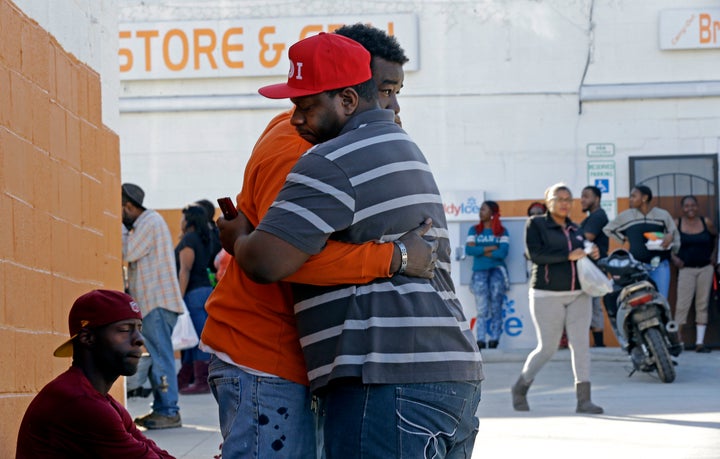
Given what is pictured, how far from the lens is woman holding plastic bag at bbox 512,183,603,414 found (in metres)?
9.77

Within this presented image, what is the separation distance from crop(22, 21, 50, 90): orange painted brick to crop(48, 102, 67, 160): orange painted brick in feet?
0.52

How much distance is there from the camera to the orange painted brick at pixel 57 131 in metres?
6.12

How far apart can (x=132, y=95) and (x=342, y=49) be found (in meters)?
13.7

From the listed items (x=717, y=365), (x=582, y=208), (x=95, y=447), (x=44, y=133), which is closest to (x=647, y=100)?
(x=582, y=208)

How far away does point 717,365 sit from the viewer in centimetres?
1369

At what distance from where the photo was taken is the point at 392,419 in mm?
3189

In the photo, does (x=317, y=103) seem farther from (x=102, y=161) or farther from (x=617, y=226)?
(x=617, y=226)

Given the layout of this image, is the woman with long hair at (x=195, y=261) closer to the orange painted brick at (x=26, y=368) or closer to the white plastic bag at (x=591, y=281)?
the white plastic bag at (x=591, y=281)

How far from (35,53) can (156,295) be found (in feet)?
11.3

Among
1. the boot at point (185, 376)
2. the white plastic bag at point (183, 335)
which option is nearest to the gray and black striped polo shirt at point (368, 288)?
the white plastic bag at point (183, 335)

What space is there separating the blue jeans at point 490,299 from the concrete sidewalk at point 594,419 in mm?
1515

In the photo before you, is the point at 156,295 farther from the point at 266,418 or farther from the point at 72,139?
the point at 266,418

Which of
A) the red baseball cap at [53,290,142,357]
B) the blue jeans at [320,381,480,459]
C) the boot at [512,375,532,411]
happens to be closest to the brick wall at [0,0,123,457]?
the red baseball cap at [53,290,142,357]

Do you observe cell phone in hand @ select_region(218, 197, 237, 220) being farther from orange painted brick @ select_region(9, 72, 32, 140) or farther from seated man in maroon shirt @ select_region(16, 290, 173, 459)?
orange painted brick @ select_region(9, 72, 32, 140)
